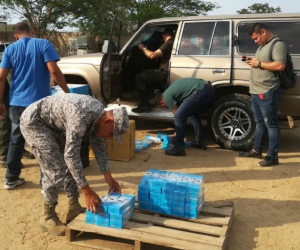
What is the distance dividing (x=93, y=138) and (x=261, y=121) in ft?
9.83

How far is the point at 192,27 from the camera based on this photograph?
20.4 feet

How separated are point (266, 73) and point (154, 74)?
6.71ft

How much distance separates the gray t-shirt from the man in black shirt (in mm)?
1707

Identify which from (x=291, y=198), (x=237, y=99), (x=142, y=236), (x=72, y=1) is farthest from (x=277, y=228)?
(x=72, y=1)

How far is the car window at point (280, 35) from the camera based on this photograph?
18.3 ft

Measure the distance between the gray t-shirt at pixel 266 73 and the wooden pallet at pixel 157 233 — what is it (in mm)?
2202

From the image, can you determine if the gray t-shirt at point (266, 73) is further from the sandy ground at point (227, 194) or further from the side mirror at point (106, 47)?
the side mirror at point (106, 47)

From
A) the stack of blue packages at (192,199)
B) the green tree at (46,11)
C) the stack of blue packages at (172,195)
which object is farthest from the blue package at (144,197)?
the green tree at (46,11)

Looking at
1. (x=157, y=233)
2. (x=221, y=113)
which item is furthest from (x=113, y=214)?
(x=221, y=113)

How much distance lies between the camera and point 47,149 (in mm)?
3119

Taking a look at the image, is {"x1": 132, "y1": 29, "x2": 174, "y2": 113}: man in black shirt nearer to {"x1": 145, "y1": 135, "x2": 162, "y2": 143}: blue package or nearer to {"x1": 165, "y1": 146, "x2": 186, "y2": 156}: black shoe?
{"x1": 145, "y1": 135, "x2": 162, "y2": 143}: blue package

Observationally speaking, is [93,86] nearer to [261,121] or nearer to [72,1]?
[261,121]

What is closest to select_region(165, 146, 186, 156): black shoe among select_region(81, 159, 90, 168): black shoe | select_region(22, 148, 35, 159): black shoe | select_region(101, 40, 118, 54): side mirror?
select_region(81, 159, 90, 168): black shoe

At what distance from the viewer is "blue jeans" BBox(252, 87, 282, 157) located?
504 centimetres
